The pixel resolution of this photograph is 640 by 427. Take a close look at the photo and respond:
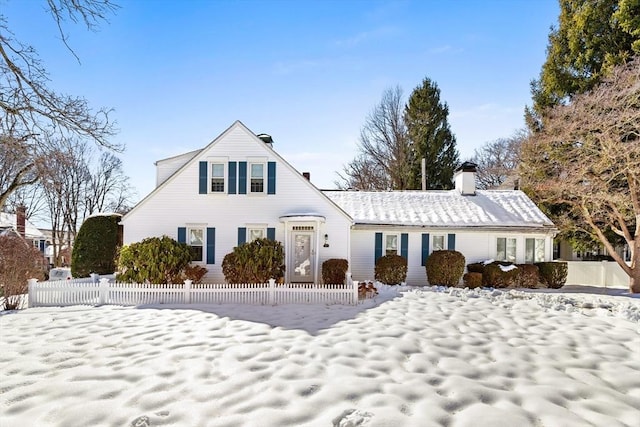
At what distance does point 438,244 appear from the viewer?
636 inches

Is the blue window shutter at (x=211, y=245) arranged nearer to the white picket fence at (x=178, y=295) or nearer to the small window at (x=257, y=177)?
the small window at (x=257, y=177)

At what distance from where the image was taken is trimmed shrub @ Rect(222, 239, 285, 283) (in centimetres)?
1259

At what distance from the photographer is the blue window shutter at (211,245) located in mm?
14055

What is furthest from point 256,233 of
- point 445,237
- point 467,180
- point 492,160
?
point 492,160

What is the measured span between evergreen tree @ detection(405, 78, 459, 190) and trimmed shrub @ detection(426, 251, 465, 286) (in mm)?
14451

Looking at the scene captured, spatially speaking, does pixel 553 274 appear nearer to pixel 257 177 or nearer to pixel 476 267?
pixel 476 267

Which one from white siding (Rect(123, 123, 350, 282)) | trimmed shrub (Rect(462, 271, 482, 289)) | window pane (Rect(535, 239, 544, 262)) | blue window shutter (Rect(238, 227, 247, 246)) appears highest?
white siding (Rect(123, 123, 350, 282))

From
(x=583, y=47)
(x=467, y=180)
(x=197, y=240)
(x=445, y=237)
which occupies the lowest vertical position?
(x=197, y=240)

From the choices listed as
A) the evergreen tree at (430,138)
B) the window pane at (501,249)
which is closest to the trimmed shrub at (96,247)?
the window pane at (501,249)

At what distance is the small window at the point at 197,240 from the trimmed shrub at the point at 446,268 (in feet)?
30.2

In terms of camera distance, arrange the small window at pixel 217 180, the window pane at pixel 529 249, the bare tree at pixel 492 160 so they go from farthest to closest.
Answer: the bare tree at pixel 492 160 → the window pane at pixel 529 249 → the small window at pixel 217 180

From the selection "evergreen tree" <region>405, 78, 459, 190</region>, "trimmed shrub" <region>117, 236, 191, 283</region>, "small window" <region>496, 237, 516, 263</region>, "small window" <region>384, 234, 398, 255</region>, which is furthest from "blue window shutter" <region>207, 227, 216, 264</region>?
"evergreen tree" <region>405, 78, 459, 190</region>

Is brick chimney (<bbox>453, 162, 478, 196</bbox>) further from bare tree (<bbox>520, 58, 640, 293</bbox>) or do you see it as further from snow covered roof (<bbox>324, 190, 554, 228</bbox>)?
bare tree (<bbox>520, 58, 640, 293</bbox>)

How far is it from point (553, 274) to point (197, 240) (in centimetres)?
1466
